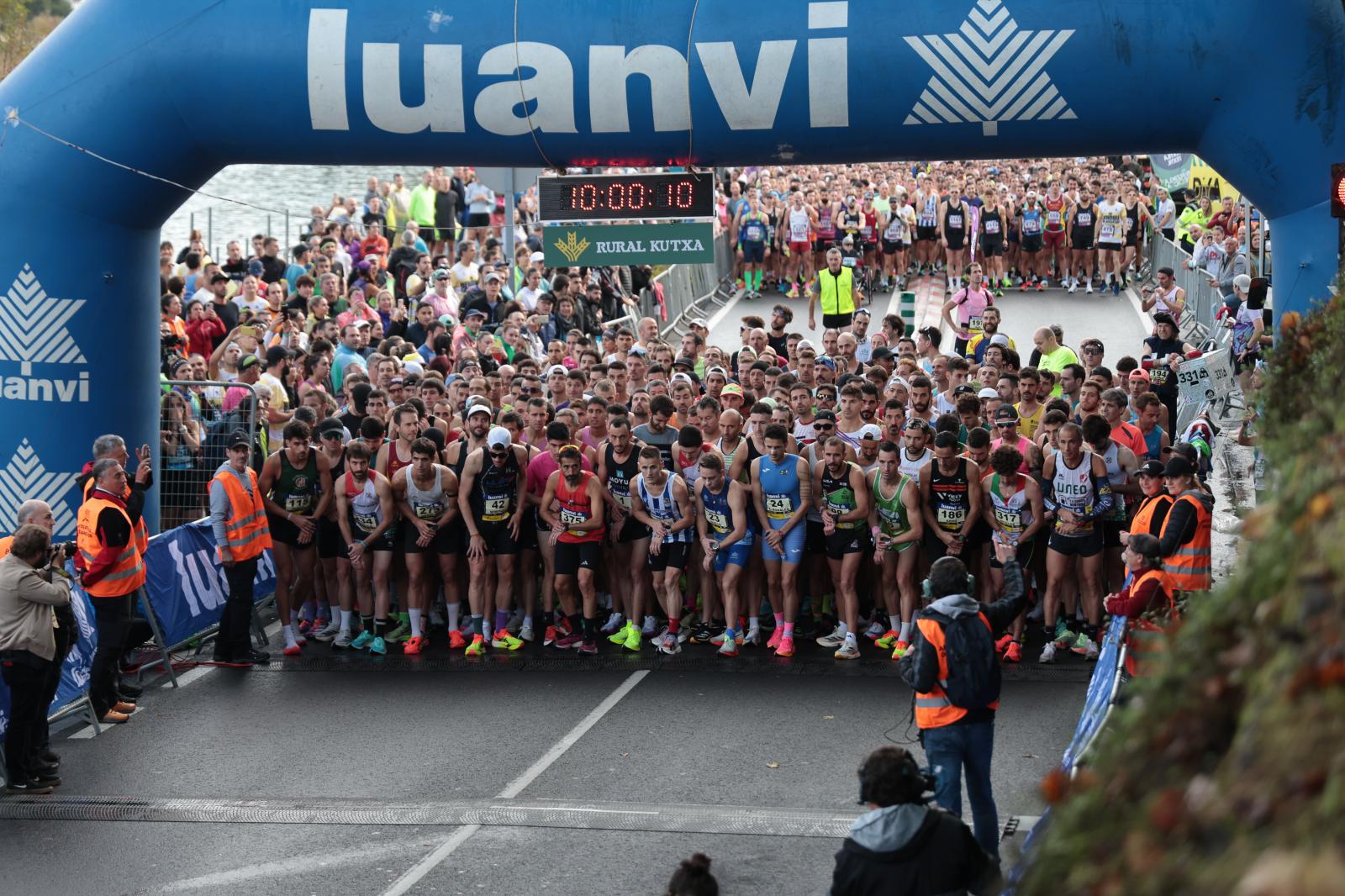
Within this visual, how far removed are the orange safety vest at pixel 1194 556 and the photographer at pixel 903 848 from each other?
4.42 meters

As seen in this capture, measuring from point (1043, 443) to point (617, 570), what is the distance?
3479 millimetres

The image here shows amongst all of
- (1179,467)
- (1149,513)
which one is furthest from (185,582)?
(1179,467)

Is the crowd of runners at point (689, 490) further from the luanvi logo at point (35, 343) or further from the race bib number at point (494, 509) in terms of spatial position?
the luanvi logo at point (35, 343)

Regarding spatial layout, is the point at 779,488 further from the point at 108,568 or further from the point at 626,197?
the point at 108,568

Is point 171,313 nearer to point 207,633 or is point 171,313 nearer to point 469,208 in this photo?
point 207,633

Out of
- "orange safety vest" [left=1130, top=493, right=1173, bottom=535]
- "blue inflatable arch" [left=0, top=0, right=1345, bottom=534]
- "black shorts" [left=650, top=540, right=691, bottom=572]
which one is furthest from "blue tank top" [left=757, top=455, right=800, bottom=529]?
"orange safety vest" [left=1130, top=493, right=1173, bottom=535]

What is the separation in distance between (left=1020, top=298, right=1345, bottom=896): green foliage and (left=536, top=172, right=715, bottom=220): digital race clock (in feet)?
26.6

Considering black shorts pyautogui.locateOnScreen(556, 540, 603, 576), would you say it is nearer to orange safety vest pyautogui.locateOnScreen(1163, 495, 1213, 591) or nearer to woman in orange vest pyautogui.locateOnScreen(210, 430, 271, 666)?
woman in orange vest pyautogui.locateOnScreen(210, 430, 271, 666)

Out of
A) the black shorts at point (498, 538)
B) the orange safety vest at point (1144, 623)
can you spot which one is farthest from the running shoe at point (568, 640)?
the orange safety vest at point (1144, 623)

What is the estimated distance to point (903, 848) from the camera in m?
5.55

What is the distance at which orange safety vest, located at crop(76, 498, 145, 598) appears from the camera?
10625 mm

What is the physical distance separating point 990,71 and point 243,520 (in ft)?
21.0

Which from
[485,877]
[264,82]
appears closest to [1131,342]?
[264,82]

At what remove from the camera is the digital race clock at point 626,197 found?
11.2 meters
